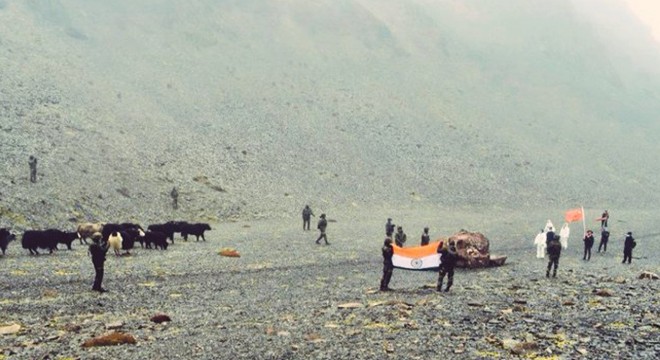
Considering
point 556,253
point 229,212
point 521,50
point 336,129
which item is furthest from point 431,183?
point 521,50

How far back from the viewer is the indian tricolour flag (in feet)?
80.6

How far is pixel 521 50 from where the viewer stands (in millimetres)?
128750

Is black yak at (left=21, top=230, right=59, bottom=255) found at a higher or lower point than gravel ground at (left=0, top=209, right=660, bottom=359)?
higher

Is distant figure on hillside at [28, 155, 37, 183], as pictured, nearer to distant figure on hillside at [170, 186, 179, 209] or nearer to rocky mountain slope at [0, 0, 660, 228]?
rocky mountain slope at [0, 0, 660, 228]

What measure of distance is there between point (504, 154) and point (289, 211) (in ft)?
134

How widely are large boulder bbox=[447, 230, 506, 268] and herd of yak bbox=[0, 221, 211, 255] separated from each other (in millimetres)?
15760

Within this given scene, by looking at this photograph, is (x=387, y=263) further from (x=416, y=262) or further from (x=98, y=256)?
(x=98, y=256)

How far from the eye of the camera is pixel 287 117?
75.3 m

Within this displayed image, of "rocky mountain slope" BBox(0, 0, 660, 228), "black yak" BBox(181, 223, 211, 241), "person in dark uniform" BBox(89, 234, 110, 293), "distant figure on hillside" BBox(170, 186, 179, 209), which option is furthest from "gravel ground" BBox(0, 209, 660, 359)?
"rocky mountain slope" BBox(0, 0, 660, 228)

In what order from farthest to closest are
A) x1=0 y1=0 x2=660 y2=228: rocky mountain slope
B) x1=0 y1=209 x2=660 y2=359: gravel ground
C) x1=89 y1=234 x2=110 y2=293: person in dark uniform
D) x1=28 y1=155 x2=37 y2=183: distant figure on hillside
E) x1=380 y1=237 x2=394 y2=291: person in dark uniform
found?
x1=0 y1=0 x2=660 y2=228: rocky mountain slope → x1=28 y1=155 x2=37 y2=183: distant figure on hillside → x1=380 y1=237 x2=394 y2=291: person in dark uniform → x1=89 y1=234 x2=110 y2=293: person in dark uniform → x1=0 y1=209 x2=660 y2=359: gravel ground

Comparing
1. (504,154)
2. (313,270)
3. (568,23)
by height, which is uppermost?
(568,23)

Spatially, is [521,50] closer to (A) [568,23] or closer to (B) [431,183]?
(A) [568,23]

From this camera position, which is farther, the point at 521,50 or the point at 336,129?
the point at 521,50

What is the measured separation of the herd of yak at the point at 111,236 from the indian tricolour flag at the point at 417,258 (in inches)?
511
